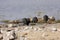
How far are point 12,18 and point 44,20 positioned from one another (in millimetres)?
1852

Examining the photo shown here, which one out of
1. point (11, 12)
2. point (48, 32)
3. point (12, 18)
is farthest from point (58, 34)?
point (11, 12)

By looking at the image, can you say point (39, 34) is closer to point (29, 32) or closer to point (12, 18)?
point (29, 32)

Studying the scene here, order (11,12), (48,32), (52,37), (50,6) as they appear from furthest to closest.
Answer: (50,6)
(11,12)
(48,32)
(52,37)

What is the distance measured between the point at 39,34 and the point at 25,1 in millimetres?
10447

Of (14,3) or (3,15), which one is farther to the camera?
(14,3)

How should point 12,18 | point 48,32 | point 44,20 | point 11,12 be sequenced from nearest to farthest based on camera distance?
point 48,32 → point 44,20 → point 12,18 → point 11,12

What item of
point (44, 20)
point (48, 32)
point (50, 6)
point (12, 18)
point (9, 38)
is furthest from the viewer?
point (50, 6)

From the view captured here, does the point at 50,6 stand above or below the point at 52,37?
above

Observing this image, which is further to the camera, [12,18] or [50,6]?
[50,6]

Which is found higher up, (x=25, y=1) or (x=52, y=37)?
(x=25, y=1)

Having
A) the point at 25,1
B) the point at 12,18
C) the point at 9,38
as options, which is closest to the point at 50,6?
the point at 25,1

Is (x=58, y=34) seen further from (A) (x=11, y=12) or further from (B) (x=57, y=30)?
(A) (x=11, y=12)

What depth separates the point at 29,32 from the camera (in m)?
8.57

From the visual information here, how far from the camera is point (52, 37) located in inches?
318
